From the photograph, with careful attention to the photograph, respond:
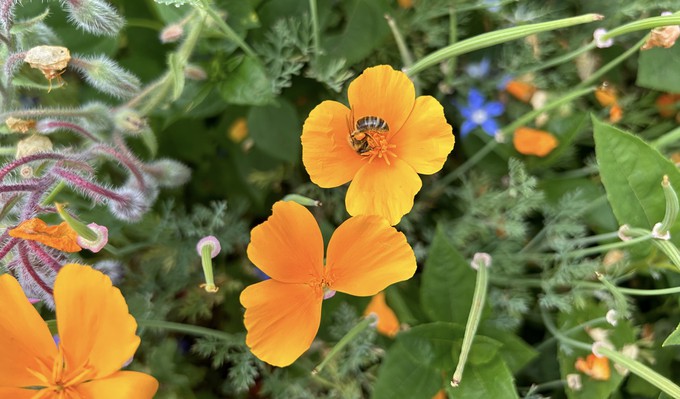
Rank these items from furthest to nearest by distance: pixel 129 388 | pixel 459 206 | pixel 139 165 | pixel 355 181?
pixel 459 206 → pixel 139 165 → pixel 355 181 → pixel 129 388

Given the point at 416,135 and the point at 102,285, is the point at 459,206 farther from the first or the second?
the point at 102,285

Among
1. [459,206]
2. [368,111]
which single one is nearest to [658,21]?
[368,111]

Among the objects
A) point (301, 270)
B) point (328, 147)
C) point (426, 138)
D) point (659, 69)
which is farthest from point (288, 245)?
point (659, 69)

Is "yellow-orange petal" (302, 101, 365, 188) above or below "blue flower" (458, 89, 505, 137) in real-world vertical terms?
above

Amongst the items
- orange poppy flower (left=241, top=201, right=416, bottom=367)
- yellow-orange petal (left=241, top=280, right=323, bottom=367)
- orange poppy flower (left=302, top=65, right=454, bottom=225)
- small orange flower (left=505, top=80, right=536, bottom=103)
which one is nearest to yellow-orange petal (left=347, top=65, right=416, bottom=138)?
orange poppy flower (left=302, top=65, right=454, bottom=225)

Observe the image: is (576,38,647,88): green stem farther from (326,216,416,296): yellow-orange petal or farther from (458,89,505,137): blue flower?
(326,216,416,296): yellow-orange petal

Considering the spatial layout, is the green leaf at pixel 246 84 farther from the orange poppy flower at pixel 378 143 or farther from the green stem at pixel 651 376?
the green stem at pixel 651 376
